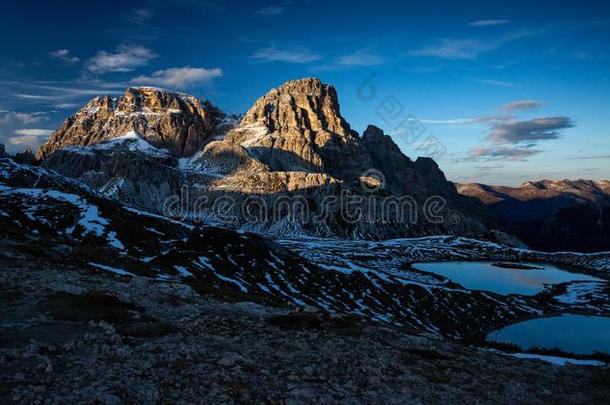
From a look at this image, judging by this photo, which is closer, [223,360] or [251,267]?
[223,360]

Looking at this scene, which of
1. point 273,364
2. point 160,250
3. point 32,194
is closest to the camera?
point 273,364

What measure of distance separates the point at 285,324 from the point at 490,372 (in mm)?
11273

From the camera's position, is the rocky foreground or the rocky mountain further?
the rocky mountain

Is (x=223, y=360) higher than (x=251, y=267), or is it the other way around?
(x=223, y=360)

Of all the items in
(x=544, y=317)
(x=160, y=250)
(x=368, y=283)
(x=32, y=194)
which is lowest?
(x=544, y=317)

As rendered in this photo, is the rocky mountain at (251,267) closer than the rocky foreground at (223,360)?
No

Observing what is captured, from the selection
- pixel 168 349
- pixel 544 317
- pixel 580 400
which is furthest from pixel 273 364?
pixel 544 317

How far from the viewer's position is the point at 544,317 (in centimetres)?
14762

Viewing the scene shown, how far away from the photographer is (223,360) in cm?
1795

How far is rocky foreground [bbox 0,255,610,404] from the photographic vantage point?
14.9m

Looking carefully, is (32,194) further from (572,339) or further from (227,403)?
(572,339)

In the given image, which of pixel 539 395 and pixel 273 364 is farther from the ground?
pixel 273 364

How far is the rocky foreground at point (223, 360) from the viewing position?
14.9 meters

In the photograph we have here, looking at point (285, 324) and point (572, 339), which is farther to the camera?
point (572, 339)
